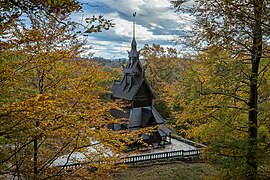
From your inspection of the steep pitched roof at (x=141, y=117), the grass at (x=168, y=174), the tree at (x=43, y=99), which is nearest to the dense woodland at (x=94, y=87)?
the tree at (x=43, y=99)

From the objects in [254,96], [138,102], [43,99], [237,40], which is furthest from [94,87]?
[138,102]

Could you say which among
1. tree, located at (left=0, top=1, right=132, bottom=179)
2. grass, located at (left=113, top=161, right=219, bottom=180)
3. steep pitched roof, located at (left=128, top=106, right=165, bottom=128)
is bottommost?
grass, located at (left=113, top=161, right=219, bottom=180)

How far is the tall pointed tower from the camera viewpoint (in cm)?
1853

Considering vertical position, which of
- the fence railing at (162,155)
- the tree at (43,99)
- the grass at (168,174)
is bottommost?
the fence railing at (162,155)

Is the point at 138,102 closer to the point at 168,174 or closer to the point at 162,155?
the point at 162,155

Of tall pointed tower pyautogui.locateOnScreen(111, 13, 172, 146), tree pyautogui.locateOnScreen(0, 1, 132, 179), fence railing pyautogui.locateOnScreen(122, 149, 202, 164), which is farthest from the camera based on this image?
tall pointed tower pyautogui.locateOnScreen(111, 13, 172, 146)

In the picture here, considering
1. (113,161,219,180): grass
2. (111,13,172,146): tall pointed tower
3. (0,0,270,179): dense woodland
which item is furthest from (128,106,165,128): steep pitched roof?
(0,0,270,179): dense woodland

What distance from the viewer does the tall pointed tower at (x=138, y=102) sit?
18531mm

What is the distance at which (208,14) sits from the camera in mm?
5418

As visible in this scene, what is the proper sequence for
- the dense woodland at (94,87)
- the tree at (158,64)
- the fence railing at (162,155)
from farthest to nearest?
the tree at (158,64) → the fence railing at (162,155) → the dense woodland at (94,87)

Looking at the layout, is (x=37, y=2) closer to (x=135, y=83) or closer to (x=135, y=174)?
(x=135, y=174)

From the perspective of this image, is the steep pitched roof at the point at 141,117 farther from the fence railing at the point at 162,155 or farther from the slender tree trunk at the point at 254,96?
the slender tree trunk at the point at 254,96

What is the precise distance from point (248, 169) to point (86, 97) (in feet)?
14.2

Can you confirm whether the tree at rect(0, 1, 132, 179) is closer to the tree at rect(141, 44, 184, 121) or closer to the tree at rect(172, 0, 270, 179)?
the tree at rect(172, 0, 270, 179)
